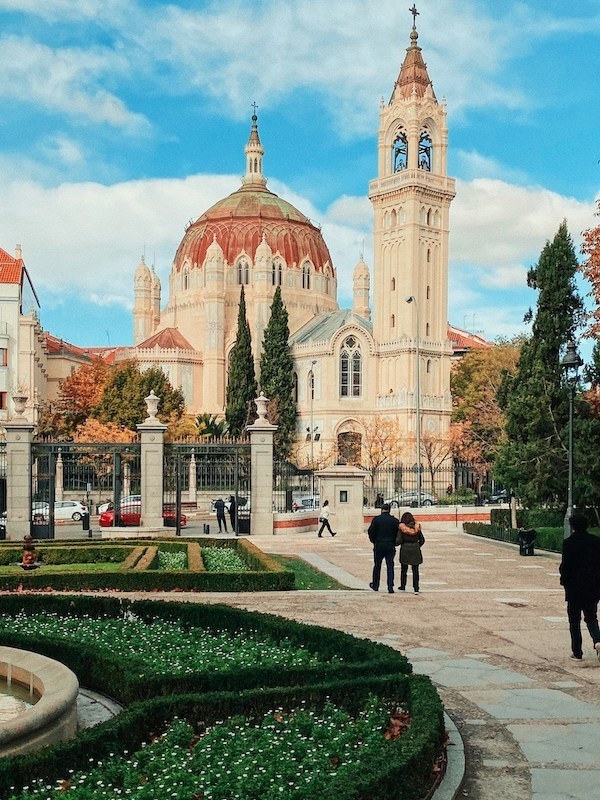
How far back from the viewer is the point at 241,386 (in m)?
73.1

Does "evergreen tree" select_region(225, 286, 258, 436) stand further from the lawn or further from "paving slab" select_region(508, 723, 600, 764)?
"paving slab" select_region(508, 723, 600, 764)

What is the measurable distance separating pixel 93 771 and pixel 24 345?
59.4 m

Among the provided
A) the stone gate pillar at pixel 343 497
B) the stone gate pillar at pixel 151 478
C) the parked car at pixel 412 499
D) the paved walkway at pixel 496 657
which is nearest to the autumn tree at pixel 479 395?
the parked car at pixel 412 499

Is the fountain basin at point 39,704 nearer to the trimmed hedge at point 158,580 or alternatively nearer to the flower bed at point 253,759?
the flower bed at point 253,759

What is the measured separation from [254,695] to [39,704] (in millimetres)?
1587

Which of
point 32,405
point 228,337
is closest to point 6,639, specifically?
point 32,405

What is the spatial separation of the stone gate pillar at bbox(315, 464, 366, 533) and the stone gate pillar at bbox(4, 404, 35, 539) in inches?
404

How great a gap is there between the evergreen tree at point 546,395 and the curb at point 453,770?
775 inches

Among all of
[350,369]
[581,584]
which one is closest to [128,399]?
[350,369]

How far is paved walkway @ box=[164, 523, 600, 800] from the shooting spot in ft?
21.8

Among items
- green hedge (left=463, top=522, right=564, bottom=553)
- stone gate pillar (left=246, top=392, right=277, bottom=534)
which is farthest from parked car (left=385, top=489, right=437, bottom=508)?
stone gate pillar (left=246, top=392, right=277, bottom=534)

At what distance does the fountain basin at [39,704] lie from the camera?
598cm

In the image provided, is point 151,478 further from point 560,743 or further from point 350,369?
point 350,369

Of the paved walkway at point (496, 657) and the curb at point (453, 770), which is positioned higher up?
the curb at point (453, 770)
